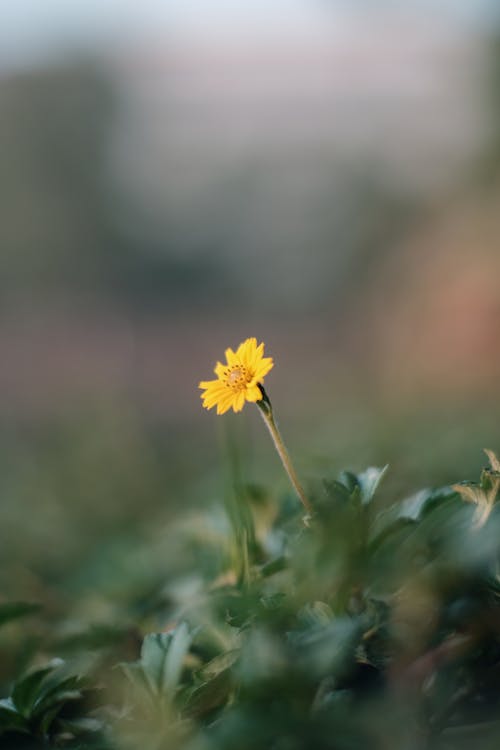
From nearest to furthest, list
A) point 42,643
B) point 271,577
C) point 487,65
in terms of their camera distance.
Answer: point 271,577, point 42,643, point 487,65

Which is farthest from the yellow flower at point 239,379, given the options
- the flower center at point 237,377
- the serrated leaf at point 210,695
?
the serrated leaf at point 210,695

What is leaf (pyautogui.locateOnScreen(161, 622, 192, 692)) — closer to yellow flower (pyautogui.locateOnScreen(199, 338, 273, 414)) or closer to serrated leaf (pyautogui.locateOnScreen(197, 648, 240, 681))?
serrated leaf (pyautogui.locateOnScreen(197, 648, 240, 681))

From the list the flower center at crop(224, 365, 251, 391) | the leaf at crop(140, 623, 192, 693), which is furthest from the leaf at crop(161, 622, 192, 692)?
the flower center at crop(224, 365, 251, 391)

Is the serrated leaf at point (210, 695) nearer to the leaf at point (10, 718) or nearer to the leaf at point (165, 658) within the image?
the leaf at point (165, 658)

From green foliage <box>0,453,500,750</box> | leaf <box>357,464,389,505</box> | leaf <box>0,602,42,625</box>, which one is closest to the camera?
green foliage <box>0,453,500,750</box>

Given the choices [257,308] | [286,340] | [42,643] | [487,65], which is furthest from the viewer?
[257,308]

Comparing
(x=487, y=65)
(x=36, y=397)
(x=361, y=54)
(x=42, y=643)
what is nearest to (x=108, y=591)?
(x=42, y=643)

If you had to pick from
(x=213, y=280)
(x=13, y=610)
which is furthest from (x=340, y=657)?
(x=213, y=280)

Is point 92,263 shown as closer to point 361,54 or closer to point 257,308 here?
point 257,308
